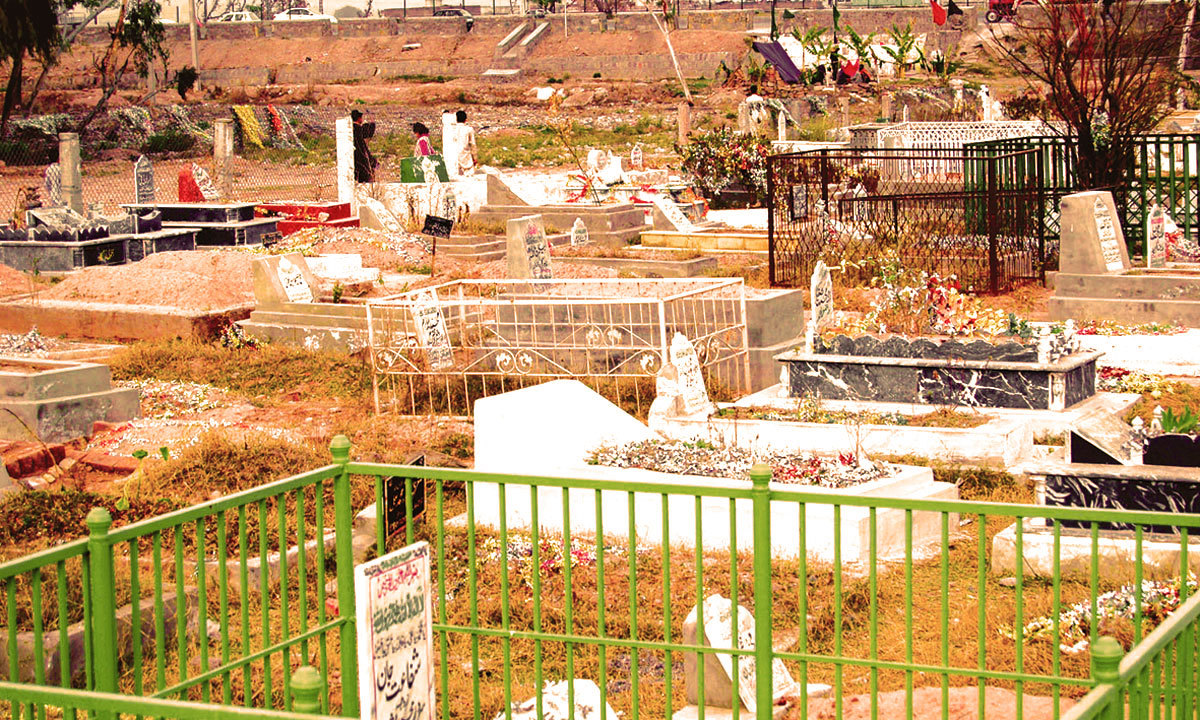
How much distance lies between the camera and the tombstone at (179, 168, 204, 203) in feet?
80.1

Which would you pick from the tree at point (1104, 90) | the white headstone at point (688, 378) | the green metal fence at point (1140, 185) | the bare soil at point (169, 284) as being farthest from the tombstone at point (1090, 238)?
the bare soil at point (169, 284)

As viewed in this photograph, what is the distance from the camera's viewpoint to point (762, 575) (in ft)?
14.0

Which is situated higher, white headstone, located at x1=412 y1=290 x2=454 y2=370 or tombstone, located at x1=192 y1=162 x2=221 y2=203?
tombstone, located at x1=192 y1=162 x2=221 y2=203

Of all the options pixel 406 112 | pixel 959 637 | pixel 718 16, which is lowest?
pixel 959 637

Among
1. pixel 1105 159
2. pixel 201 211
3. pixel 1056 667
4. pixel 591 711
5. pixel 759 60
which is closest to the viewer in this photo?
pixel 1056 667

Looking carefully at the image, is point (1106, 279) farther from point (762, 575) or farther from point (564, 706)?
point (762, 575)

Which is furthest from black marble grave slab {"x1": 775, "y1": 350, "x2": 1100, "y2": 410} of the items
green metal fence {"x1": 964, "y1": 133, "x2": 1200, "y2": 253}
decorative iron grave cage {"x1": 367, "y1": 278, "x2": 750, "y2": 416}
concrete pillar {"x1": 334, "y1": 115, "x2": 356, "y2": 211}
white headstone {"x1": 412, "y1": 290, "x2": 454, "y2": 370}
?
concrete pillar {"x1": 334, "y1": 115, "x2": 356, "y2": 211}

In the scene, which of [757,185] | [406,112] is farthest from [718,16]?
[757,185]

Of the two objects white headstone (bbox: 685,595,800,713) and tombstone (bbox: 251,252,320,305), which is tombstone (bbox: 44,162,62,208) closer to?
tombstone (bbox: 251,252,320,305)

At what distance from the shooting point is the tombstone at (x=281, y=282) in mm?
14883

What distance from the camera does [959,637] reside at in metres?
6.69

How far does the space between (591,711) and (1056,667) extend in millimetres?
1803

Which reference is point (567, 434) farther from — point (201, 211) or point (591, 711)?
point (201, 211)

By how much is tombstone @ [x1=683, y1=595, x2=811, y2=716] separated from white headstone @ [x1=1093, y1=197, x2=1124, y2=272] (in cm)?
1023
